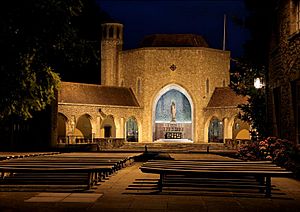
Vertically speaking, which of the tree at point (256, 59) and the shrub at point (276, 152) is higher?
the tree at point (256, 59)

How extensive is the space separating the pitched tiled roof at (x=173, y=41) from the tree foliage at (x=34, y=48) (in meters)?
33.9

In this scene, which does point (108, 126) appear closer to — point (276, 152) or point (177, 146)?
point (177, 146)

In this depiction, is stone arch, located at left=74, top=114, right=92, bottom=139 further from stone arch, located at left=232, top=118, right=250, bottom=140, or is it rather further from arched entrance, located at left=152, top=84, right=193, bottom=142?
stone arch, located at left=232, top=118, right=250, bottom=140

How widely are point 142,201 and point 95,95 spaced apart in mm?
32389

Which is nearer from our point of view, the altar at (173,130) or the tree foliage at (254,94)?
the tree foliage at (254,94)

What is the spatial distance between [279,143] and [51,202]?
7521 mm

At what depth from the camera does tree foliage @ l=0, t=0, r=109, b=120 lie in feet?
26.1

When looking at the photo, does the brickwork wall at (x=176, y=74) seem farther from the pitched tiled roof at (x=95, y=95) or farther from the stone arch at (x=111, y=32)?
the stone arch at (x=111, y=32)

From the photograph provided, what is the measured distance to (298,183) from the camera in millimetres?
9750

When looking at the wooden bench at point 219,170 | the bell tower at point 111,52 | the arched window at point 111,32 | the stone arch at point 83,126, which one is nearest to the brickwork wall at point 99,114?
the stone arch at point 83,126

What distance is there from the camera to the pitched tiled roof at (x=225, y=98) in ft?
127

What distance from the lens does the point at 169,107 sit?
144 ft

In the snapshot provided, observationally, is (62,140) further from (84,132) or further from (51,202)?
(51,202)

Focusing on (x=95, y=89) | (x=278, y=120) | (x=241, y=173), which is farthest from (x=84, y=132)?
(x=241, y=173)
